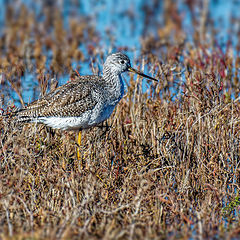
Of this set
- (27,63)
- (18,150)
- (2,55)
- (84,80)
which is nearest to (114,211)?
(18,150)

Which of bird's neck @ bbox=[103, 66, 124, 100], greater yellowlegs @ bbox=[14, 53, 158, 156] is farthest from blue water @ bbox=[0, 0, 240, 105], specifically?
greater yellowlegs @ bbox=[14, 53, 158, 156]

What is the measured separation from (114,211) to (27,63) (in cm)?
700

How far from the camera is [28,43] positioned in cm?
1288

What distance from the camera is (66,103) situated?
22.1 ft

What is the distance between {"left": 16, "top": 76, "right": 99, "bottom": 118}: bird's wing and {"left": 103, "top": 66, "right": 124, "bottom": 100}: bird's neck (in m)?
0.31

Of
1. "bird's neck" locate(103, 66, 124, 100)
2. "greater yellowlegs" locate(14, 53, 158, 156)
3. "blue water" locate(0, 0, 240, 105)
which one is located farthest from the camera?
"blue water" locate(0, 0, 240, 105)

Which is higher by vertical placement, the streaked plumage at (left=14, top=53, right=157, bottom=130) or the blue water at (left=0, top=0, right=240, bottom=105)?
the blue water at (left=0, top=0, right=240, bottom=105)

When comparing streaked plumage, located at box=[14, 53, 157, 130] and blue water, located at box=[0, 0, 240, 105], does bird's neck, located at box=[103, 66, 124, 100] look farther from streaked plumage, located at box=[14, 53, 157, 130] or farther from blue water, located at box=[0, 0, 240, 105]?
blue water, located at box=[0, 0, 240, 105]

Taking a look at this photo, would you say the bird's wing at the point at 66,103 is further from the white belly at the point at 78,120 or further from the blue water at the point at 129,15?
the blue water at the point at 129,15

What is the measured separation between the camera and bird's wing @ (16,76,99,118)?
21.8ft

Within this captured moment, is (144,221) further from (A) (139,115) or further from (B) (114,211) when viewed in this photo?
(A) (139,115)

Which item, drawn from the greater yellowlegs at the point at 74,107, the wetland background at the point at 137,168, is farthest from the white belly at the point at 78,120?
the wetland background at the point at 137,168

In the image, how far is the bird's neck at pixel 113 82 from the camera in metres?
6.99

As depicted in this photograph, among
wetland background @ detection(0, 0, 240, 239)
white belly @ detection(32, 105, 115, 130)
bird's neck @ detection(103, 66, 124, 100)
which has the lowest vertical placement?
wetland background @ detection(0, 0, 240, 239)
